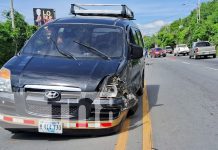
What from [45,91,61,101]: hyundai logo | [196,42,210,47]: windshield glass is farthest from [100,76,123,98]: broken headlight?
[196,42,210,47]: windshield glass

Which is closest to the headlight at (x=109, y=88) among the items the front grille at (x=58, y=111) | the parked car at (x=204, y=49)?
the front grille at (x=58, y=111)

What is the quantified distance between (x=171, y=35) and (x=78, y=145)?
390 ft

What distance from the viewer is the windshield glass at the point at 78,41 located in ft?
24.0

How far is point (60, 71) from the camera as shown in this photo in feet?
21.3

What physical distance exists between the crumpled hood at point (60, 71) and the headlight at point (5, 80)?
0.07 metres

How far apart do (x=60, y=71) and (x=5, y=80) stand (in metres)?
0.84

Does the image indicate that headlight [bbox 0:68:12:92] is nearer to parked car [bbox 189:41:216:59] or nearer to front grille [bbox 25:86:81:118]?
front grille [bbox 25:86:81:118]

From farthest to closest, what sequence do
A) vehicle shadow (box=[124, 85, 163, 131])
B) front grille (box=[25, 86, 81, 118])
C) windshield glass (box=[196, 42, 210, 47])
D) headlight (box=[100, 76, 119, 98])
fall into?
windshield glass (box=[196, 42, 210, 47]), vehicle shadow (box=[124, 85, 163, 131]), headlight (box=[100, 76, 119, 98]), front grille (box=[25, 86, 81, 118])

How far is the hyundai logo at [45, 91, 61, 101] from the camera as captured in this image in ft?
20.3

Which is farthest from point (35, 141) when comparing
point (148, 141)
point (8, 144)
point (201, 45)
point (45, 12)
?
point (45, 12)

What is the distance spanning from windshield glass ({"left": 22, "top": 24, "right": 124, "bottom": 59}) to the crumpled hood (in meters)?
0.34

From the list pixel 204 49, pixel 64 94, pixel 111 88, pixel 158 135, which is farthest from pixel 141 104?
pixel 204 49

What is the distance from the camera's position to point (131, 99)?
7215mm

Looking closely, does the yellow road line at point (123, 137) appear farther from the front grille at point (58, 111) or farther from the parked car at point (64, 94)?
the front grille at point (58, 111)
